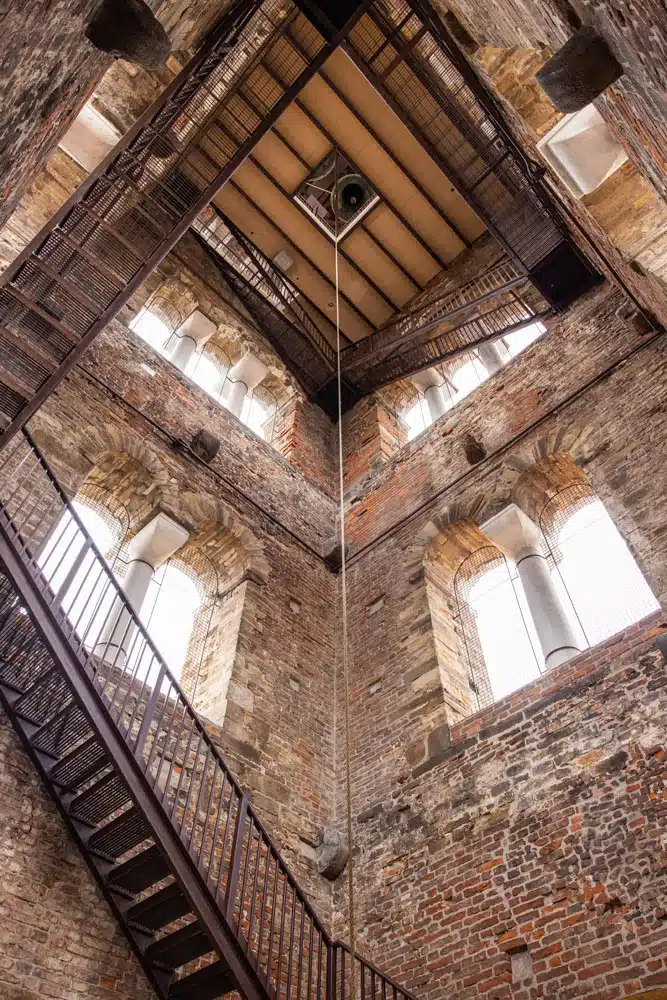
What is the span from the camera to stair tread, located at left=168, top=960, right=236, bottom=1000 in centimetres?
540

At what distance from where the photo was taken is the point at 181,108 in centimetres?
856

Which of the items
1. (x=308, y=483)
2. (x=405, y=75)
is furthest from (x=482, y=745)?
(x=405, y=75)

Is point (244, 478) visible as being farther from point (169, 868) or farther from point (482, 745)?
point (169, 868)

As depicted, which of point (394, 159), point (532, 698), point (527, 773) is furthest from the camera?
point (394, 159)

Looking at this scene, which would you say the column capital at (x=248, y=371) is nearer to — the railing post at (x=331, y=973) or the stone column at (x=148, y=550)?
the stone column at (x=148, y=550)

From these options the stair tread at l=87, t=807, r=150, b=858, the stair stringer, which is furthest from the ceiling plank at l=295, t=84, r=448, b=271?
the stair tread at l=87, t=807, r=150, b=858

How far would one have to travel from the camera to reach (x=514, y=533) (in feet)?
31.0

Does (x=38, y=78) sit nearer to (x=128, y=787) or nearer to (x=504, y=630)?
(x=128, y=787)

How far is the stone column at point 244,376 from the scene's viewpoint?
14.5 metres

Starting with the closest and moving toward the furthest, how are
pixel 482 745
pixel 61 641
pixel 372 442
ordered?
pixel 61 641 < pixel 482 745 < pixel 372 442

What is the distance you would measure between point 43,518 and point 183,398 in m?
4.20

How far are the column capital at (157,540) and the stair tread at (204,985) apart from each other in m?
4.85

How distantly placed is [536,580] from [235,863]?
16.1 feet

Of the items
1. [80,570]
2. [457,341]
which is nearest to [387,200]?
[457,341]
